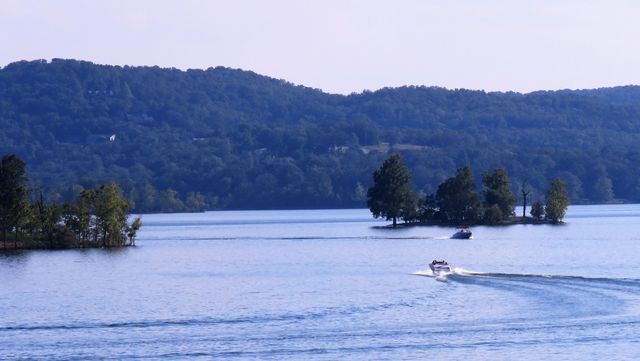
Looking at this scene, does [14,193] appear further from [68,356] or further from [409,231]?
[68,356]

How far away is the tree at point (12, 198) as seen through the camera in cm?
14512

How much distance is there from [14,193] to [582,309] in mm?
85730

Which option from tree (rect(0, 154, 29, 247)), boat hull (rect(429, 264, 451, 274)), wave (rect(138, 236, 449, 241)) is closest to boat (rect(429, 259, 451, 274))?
boat hull (rect(429, 264, 451, 274))

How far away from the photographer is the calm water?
63.6 metres

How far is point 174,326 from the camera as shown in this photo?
71562 mm

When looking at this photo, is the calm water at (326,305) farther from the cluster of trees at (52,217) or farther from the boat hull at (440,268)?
the cluster of trees at (52,217)

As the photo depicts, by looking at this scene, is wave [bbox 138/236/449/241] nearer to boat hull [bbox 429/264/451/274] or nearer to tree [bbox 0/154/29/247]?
tree [bbox 0/154/29/247]

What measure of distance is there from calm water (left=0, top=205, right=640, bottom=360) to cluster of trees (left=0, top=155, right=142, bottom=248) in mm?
8364

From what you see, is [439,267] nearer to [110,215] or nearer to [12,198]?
[110,215]

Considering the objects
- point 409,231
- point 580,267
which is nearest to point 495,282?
point 580,267

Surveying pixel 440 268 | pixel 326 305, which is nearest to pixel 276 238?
pixel 440 268

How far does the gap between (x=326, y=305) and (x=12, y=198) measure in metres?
72.7

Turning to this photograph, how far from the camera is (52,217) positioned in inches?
5812

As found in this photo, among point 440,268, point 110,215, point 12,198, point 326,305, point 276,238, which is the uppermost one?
point 12,198
